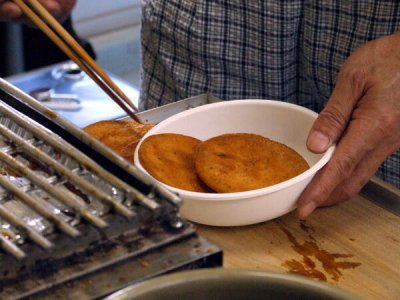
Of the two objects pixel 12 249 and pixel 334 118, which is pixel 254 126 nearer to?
pixel 334 118

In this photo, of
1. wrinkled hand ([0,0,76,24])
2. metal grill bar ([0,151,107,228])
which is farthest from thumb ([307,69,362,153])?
wrinkled hand ([0,0,76,24])

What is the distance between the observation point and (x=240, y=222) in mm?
953

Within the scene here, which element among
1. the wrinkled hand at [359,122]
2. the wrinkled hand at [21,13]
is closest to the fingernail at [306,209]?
the wrinkled hand at [359,122]

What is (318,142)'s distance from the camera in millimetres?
1001

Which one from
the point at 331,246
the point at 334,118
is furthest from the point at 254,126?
the point at 331,246

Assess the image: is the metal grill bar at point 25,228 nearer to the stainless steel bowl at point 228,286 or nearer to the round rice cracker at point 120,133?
the stainless steel bowl at point 228,286

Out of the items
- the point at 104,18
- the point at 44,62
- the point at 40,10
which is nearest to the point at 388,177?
the point at 40,10

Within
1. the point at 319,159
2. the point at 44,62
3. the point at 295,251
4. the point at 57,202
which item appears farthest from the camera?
the point at 44,62

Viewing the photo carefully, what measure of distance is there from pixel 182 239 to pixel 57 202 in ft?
0.49

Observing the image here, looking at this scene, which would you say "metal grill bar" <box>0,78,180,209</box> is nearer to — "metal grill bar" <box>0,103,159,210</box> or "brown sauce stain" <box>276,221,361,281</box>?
"metal grill bar" <box>0,103,159,210</box>

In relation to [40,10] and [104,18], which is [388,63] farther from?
[104,18]

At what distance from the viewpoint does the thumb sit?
3.29 feet

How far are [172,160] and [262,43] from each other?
0.43 meters

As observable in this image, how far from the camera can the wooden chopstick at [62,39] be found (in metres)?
1.09
